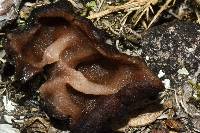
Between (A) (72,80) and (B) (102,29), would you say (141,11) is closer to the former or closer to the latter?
(B) (102,29)

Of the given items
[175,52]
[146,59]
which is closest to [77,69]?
[146,59]

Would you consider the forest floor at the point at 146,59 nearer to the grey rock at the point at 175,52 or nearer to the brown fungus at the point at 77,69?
the grey rock at the point at 175,52

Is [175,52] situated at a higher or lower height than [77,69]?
higher

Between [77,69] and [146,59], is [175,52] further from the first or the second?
[77,69]

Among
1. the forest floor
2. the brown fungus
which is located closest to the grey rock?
the forest floor

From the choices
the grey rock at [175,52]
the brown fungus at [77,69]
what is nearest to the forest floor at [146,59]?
the grey rock at [175,52]

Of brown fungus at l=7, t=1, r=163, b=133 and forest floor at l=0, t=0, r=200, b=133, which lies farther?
forest floor at l=0, t=0, r=200, b=133

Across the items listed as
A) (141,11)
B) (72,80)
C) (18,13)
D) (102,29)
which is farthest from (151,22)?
(18,13)

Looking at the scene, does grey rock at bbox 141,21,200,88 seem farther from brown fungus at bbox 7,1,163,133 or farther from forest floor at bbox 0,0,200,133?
brown fungus at bbox 7,1,163,133
